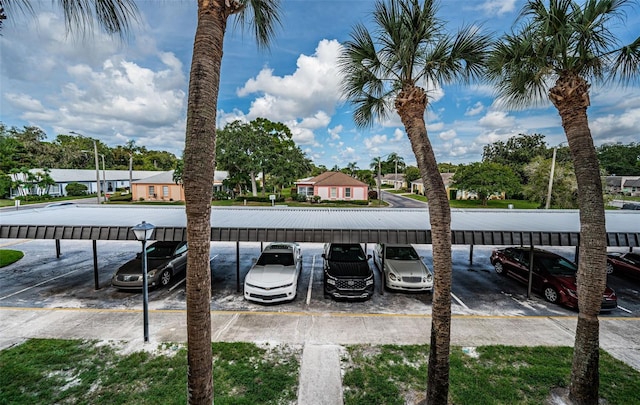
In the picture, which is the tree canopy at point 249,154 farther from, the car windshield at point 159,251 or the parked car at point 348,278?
the parked car at point 348,278

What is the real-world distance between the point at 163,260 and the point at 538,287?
1304cm

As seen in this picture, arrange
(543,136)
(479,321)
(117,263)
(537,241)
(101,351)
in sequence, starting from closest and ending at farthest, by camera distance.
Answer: (101,351) < (479,321) < (537,241) < (117,263) < (543,136)

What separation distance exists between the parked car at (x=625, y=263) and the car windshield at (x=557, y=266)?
4.18 metres

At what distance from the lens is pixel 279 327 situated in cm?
761

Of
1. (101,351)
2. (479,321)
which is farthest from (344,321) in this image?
(101,351)

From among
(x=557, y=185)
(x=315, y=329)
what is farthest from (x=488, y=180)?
(x=315, y=329)

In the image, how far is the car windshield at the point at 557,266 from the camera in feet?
31.4

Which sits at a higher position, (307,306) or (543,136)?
(543,136)

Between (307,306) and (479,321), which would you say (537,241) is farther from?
(307,306)

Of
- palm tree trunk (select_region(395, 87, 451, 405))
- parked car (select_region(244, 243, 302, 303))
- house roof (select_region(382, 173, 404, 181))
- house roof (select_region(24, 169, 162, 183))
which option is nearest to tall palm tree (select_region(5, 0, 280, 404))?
palm tree trunk (select_region(395, 87, 451, 405))

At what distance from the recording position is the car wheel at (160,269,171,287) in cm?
1027

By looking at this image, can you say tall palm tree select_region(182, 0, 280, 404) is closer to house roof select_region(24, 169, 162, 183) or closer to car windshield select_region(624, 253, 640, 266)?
car windshield select_region(624, 253, 640, 266)

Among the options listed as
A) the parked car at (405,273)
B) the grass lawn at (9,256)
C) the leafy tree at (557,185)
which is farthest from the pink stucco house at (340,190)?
the grass lawn at (9,256)

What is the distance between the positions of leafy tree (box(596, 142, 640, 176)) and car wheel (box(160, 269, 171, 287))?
350ft
